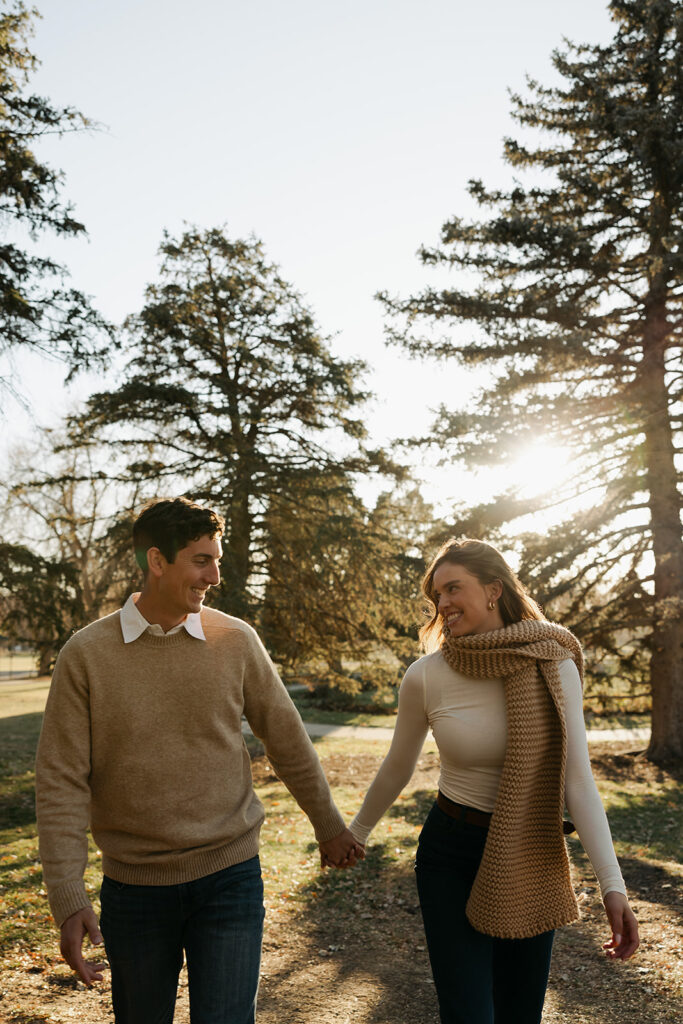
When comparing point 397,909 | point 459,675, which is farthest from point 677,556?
point 459,675

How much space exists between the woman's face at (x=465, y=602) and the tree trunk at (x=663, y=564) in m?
11.1

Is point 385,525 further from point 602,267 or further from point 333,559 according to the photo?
point 602,267

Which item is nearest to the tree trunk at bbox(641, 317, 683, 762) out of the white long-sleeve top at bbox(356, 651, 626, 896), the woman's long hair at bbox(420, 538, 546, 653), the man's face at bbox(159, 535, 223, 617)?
the woman's long hair at bbox(420, 538, 546, 653)

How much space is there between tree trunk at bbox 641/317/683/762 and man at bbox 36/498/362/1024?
11905mm

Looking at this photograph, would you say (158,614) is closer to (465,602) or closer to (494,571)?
(465,602)

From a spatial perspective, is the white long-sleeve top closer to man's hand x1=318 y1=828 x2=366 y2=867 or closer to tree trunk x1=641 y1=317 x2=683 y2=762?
man's hand x1=318 y1=828 x2=366 y2=867

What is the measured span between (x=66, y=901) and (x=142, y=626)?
0.88 m

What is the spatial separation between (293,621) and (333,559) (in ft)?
4.47

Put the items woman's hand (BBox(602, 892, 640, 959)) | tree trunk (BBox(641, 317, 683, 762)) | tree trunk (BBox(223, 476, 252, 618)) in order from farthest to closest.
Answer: tree trunk (BBox(641, 317, 683, 762)) < tree trunk (BBox(223, 476, 252, 618)) < woman's hand (BBox(602, 892, 640, 959))

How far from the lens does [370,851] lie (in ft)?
30.9

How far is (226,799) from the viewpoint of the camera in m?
2.75

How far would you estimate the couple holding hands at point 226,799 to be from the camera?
8.55ft

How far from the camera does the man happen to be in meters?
2.58

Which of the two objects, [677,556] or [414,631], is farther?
[414,631]
